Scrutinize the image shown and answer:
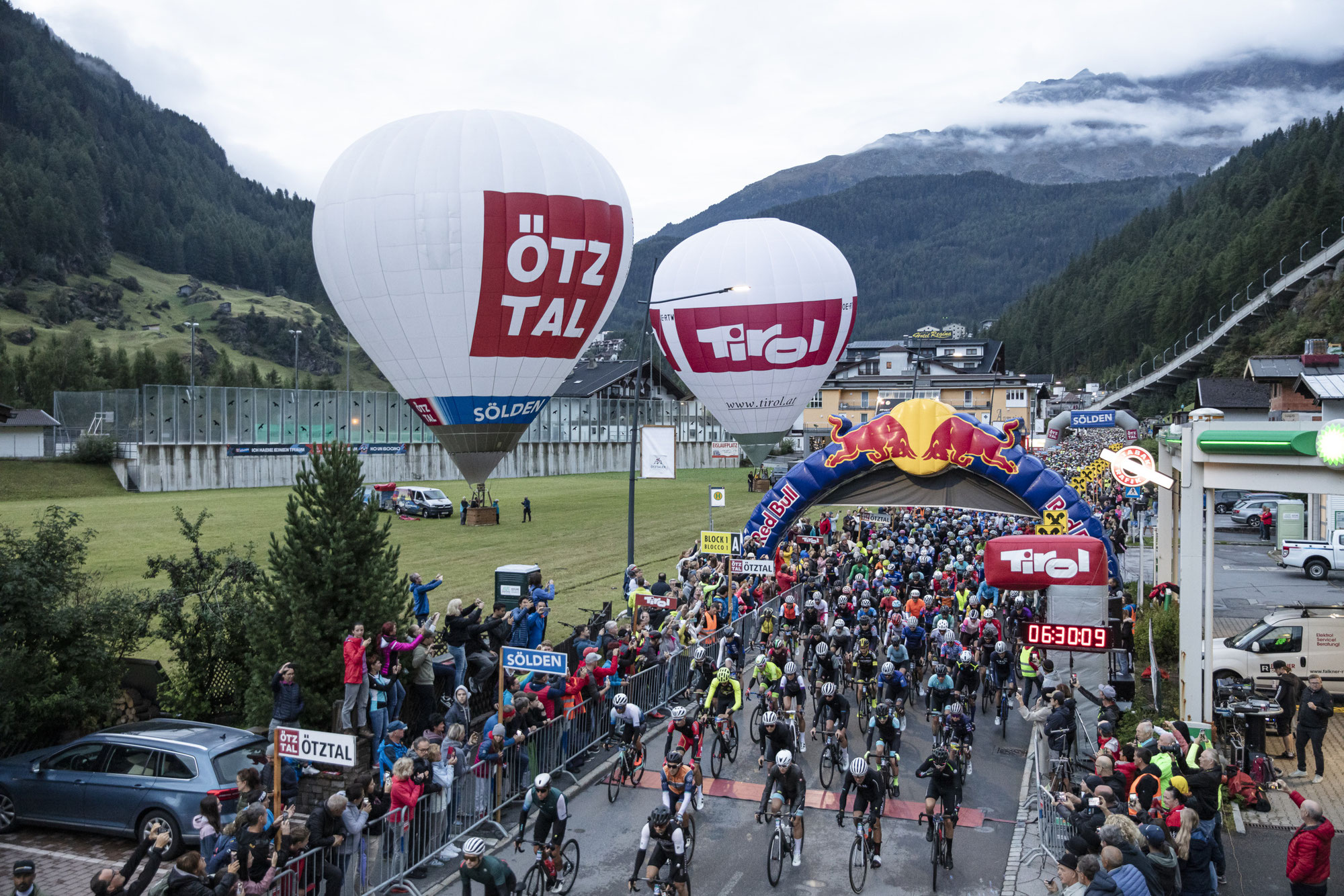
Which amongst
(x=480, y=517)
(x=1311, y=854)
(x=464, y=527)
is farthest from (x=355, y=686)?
(x=480, y=517)

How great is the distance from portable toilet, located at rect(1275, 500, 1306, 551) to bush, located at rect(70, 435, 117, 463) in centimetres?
6588

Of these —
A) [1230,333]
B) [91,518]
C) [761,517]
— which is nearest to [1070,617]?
[761,517]

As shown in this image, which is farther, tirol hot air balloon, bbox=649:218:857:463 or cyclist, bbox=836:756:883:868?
tirol hot air balloon, bbox=649:218:857:463

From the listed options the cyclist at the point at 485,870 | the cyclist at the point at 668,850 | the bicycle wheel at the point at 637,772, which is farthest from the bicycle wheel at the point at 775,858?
the bicycle wheel at the point at 637,772

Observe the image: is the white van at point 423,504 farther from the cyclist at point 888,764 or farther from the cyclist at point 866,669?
the cyclist at point 888,764

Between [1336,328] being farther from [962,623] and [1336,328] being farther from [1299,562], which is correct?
[962,623]

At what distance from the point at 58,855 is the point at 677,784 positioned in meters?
7.86

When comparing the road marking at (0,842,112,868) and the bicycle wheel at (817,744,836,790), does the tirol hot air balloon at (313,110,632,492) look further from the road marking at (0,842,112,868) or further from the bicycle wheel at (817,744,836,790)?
the road marking at (0,842,112,868)

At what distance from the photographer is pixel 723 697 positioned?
16234 mm

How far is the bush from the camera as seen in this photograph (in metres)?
64.6

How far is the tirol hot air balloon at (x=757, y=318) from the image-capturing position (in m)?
33.0

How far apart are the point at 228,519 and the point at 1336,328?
7664 cm

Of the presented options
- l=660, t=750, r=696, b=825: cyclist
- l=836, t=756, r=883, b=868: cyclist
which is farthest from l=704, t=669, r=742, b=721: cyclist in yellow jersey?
l=836, t=756, r=883, b=868: cyclist

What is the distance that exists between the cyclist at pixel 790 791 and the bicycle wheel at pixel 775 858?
31 cm
